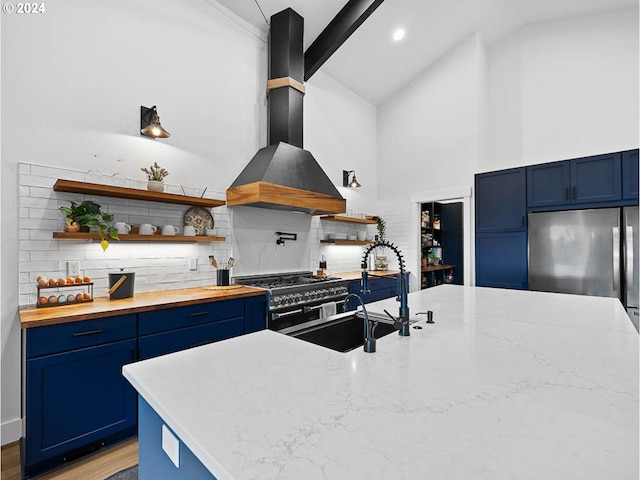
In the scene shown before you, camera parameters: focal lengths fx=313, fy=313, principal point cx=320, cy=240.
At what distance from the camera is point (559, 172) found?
3.74m

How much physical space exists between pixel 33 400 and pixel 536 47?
6.52 meters

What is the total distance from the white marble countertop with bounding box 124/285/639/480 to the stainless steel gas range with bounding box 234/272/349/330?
1603mm

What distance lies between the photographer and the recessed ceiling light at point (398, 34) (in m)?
4.22

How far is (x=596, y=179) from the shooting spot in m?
3.50

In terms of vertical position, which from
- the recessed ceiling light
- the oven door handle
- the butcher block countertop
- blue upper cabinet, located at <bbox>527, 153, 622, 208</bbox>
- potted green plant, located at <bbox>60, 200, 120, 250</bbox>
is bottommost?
the oven door handle

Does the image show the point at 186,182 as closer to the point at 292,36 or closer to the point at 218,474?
the point at 292,36

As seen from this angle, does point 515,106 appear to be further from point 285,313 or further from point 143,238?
point 143,238

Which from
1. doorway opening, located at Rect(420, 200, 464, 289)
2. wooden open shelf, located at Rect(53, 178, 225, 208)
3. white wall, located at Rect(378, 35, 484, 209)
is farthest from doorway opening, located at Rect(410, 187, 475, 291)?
wooden open shelf, located at Rect(53, 178, 225, 208)

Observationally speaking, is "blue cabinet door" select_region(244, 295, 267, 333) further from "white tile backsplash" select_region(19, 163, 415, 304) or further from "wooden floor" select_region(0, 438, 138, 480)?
"wooden floor" select_region(0, 438, 138, 480)

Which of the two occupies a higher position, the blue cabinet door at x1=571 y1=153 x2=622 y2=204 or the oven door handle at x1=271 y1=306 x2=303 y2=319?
the blue cabinet door at x1=571 y1=153 x2=622 y2=204

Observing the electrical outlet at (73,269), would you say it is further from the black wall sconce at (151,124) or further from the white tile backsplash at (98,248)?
the black wall sconce at (151,124)

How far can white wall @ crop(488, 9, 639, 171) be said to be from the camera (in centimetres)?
390

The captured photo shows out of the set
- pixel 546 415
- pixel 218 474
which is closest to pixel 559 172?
pixel 546 415

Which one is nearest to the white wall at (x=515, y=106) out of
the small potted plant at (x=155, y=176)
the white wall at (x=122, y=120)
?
the white wall at (x=122, y=120)
